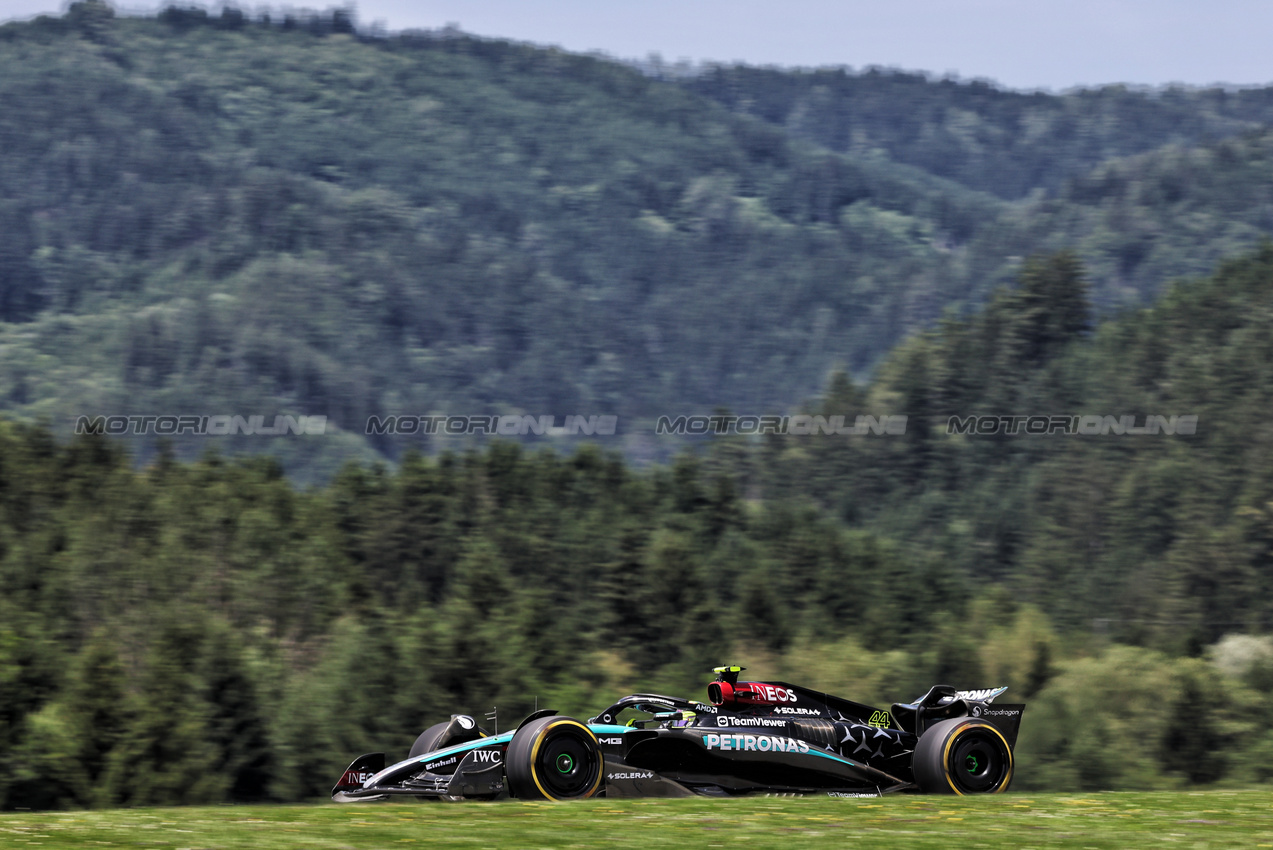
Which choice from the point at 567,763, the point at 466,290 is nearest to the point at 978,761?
the point at 567,763

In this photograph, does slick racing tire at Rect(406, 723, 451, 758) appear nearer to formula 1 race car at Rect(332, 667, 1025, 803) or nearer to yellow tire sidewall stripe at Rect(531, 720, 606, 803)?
formula 1 race car at Rect(332, 667, 1025, 803)

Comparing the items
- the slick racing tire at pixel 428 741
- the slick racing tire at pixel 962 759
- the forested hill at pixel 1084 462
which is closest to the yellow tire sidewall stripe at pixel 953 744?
the slick racing tire at pixel 962 759

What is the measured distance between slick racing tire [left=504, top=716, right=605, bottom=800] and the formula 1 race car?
11 millimetres

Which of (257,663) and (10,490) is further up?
(10,490)

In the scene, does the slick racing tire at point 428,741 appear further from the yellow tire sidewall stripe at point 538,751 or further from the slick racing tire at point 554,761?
the yellow tire sidewall stripe at point 538,751

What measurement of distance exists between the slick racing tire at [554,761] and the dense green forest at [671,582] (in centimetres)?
2532

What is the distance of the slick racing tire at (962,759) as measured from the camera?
1451cm

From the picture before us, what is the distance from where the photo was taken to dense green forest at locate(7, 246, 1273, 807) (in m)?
40.7

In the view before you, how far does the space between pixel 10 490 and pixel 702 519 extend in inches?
1207

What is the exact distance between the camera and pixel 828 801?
1263cm

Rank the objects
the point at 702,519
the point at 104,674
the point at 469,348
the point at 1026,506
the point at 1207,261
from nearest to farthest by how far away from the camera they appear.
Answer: the point at 104,674 < the point at 702,519 < the point at 1026,506 < the point at 1207,261 < the point at 469,348

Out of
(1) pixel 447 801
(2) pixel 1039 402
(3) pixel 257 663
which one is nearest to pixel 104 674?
(3) pixel 257 663

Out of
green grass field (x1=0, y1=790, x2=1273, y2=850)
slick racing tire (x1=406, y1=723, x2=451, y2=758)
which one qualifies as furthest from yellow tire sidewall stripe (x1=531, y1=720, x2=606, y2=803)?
slick racing tire (x1=406, y1=723, x2=451, y2=758)

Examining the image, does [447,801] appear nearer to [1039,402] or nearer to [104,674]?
[104,674]
